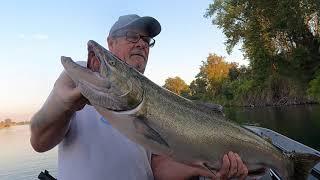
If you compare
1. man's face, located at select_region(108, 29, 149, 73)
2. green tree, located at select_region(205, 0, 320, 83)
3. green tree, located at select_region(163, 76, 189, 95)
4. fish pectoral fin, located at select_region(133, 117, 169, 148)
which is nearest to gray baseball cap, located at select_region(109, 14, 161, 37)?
man's face, located at select_region(108, 29, 149, 73)

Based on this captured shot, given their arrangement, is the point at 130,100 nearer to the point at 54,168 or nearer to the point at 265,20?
the point at 54,168

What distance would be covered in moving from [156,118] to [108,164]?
600 mm

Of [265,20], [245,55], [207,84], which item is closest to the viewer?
[265,20]

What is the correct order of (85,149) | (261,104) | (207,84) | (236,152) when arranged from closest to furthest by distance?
(85,149) < (236,152) < (261,104) < (207,84)

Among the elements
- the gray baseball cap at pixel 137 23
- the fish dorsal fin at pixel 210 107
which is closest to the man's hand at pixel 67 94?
the fish dorsal fin at pixel 210 107

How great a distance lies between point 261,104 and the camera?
75.0m

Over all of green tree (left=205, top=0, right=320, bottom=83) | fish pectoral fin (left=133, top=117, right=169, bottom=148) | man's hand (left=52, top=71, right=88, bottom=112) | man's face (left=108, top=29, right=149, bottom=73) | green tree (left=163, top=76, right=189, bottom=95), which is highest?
green tree (left=205, top=0, right=320, bottom=83)

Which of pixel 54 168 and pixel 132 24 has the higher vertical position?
pixel 132 24

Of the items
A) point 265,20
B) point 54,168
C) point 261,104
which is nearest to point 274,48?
point 265,20

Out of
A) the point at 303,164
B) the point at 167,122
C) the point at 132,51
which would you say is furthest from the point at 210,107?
the point at 303,164

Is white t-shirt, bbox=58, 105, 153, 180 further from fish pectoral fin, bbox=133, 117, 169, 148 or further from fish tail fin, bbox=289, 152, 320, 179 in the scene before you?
fish tail fin, bbox=289, 152, 320, 179

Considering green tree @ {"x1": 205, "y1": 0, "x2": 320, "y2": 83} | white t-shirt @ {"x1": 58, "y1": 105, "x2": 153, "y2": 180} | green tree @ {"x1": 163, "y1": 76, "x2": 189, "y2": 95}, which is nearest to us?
white t-shirt @ {"x1": 58, "y1": 105, "x2": 153, "y2": 180}

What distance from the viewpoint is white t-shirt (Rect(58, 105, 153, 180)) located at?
10.9ft

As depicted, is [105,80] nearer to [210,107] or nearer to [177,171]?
[210,107]
